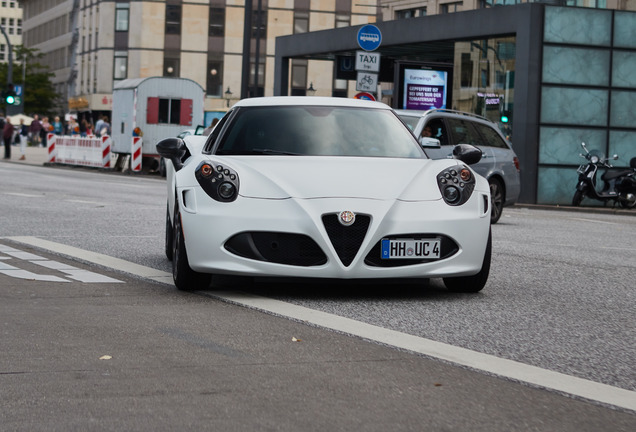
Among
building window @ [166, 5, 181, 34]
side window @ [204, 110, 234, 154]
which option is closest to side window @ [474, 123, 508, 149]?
side window @ [204, 110, 234, 154]

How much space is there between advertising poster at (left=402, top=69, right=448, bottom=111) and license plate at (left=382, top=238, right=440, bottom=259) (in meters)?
22.7

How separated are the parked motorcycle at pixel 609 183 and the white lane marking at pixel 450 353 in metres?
20.5

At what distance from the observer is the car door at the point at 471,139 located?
1866 cm

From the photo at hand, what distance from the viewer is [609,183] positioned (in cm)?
2839

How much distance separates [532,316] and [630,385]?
215 cm

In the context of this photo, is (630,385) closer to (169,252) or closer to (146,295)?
(146,295)

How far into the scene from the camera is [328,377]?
17.4ft

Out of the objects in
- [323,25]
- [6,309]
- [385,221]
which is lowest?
[6,309]

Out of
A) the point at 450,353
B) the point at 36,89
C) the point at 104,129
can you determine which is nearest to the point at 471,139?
the point at 450,353

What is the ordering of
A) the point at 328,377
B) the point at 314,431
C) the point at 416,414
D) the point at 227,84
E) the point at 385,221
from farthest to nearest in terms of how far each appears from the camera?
the point at 227,84, the point at 385,221, the point at 328,377, the point at 416,414, the point at 314,431

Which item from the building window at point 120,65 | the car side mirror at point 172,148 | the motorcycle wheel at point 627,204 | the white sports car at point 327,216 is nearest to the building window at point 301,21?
the building window at point 120,65

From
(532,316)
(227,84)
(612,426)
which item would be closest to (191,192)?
(532,316)

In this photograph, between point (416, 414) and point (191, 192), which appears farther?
point (191, 192)

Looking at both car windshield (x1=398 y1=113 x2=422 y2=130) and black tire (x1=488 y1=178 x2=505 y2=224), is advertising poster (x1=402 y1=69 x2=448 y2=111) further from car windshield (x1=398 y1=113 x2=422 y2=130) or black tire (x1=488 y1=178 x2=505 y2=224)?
car windshield (x1=398 y1=113 x2=422 y2=130)
